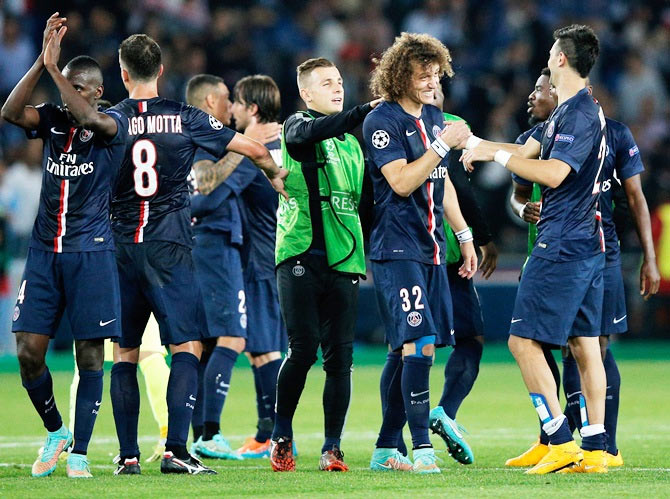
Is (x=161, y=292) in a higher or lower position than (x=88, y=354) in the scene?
higher

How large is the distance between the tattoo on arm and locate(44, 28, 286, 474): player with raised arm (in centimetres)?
151

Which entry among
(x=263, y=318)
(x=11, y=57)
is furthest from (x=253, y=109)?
(x=11, y=57)

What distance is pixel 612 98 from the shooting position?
65.8ft

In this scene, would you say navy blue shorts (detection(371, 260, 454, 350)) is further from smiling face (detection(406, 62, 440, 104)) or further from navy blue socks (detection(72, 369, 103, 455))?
navy blue socks (detection(72, 369, 103, 455))

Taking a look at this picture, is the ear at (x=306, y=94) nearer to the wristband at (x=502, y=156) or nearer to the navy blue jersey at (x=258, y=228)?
the wristband at (x=502, y=156)

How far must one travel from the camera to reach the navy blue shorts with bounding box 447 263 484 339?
8.52 metres

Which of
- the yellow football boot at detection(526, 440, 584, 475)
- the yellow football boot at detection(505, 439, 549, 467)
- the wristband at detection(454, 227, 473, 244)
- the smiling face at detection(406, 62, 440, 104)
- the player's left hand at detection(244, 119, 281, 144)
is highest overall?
the smiling face at detection(406, 62, 440, 104)

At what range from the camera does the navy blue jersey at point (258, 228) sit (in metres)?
9.45

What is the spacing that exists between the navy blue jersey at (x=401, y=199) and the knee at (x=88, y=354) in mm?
1711

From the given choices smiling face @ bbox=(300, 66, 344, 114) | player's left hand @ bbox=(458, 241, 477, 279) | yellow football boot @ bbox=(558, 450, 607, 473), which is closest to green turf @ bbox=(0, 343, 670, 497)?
yellow football boot @ bbox=(558, 450, 607, 473)

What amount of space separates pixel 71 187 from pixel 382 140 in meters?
1.81

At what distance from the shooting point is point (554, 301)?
7.01 m

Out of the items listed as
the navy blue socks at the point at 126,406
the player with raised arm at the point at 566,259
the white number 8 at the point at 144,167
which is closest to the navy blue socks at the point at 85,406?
the navy blue socks at the point at 126,406

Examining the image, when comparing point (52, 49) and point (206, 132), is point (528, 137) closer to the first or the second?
point (206, 132)
